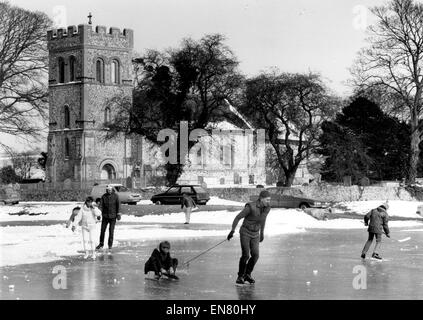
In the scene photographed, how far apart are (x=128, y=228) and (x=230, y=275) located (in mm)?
16504

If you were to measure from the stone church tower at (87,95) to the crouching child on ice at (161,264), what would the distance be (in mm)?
72619

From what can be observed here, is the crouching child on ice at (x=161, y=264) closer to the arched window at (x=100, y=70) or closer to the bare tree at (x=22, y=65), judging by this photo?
the bare tree at (x=22, y=65)

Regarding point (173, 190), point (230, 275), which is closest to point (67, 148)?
point (173, 190)

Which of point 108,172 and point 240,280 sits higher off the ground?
point 108,172

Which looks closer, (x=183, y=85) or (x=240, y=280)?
(x=240, y=280)

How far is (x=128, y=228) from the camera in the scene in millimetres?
35688

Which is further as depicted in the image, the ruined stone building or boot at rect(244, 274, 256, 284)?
the ruined stone building

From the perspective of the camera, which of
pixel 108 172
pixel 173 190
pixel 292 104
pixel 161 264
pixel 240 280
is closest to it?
pixel 240 280

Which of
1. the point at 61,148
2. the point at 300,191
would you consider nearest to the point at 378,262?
the point at 300,191

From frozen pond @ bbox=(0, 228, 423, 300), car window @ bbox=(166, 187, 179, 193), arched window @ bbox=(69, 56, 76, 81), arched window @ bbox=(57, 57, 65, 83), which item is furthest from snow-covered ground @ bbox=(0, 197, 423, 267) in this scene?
arched window @ bbox=(57, 57, 65, 83)

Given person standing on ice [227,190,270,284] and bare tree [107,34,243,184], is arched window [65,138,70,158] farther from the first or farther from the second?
person standing on ice [227,190,270,284]

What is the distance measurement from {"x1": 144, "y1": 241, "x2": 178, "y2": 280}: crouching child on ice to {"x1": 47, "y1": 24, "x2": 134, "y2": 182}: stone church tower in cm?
7262

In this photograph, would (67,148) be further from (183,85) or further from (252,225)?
(252,225)

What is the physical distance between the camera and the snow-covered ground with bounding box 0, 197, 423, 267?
82.9 feet
